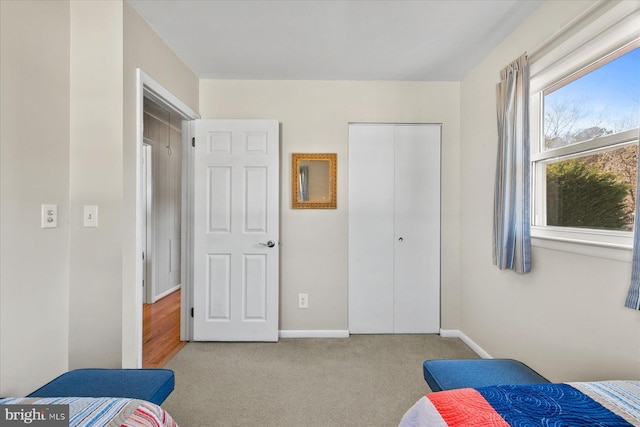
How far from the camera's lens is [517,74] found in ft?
6.22

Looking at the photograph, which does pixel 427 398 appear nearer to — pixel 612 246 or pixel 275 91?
pixel 612 246

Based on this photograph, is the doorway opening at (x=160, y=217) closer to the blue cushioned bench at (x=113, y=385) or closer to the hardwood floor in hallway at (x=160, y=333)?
the hardwood floor in hallway at (x=160, y=333)

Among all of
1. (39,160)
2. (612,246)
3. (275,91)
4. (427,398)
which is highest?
(275,91)

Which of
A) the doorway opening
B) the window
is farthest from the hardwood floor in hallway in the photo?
the window

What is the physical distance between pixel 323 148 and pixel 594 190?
2010 mm

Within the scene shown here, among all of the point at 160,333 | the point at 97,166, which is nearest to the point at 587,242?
the point at 97,166

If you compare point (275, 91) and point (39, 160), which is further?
point (275, 91)

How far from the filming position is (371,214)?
9.37 ft

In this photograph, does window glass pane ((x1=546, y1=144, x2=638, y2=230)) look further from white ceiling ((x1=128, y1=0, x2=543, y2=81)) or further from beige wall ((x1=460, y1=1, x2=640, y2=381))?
white ceiling ((x1=128, y1=0, x2=543, y2=81))

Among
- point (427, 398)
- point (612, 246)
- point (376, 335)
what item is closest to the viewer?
point (427, 398)

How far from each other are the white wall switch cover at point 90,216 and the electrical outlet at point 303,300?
178cm

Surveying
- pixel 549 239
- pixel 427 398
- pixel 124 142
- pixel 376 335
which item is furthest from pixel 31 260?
pixel 549 239

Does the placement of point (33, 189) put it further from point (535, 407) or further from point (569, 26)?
point (569, 26)

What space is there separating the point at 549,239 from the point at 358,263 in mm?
1548
